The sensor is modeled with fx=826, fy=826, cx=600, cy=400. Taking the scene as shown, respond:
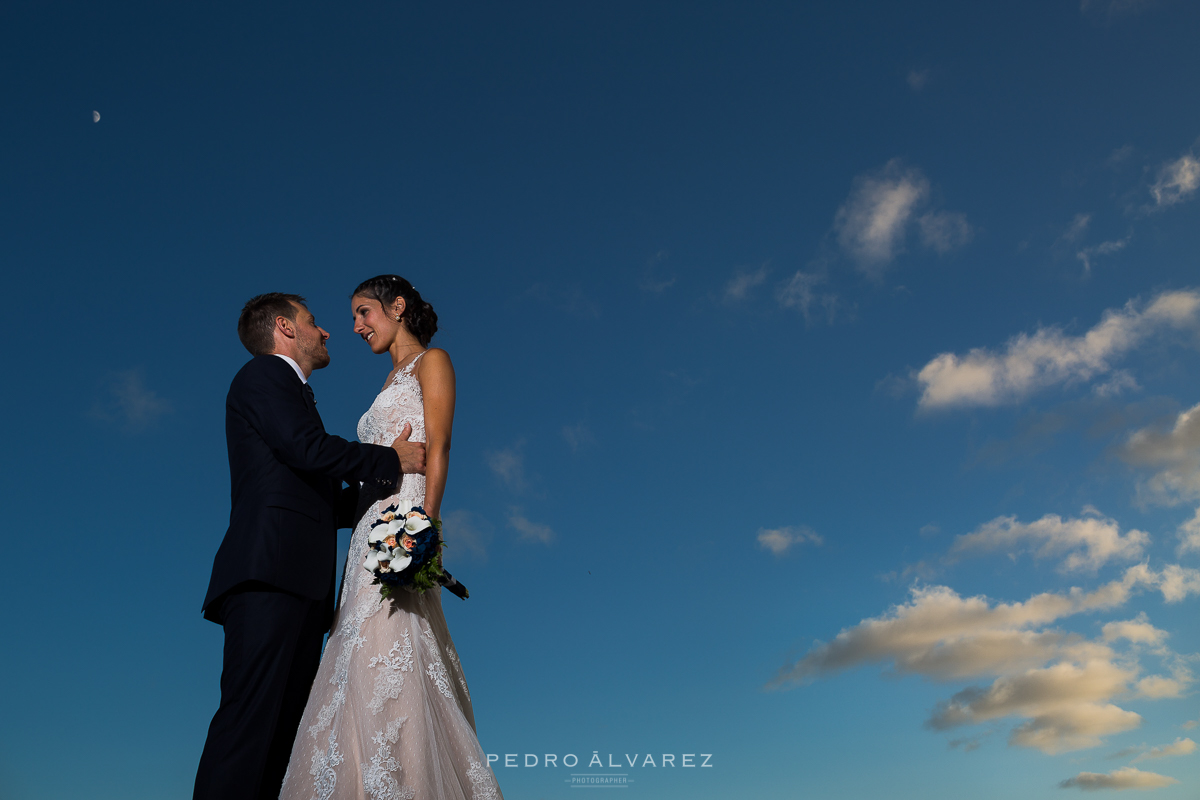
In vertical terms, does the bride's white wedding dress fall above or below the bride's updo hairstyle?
below

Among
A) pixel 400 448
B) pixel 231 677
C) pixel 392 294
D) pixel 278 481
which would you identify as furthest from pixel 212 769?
pixel 392 294

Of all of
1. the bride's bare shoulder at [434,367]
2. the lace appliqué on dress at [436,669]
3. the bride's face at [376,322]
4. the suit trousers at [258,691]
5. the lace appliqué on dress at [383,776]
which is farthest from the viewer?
the bride's face at [376,322]

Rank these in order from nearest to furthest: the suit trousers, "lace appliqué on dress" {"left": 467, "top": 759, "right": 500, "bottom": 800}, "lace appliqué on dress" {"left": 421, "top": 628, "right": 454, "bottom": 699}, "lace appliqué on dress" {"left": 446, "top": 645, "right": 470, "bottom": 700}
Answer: the suit trousers, "lace appliqué on dress" {"left": 467, "top": 759, "right": 500, "bottom": 800}, "lace appliqué on dress" {"left": 421, "top": 628, "right": 454, "bottom": 699}, "lace appliqué on dress" {"left": 446, "top": 645, "right": 470, "bottom": 700}

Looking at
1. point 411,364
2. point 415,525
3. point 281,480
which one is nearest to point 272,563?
point 281,480

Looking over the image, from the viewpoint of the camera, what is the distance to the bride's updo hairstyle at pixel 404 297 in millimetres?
6824

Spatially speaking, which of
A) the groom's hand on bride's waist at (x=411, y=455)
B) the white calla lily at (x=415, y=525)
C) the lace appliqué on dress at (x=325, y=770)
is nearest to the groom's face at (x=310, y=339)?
the groom's hand on bride's waist at (x=411, y=455)

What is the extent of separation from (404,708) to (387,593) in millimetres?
728

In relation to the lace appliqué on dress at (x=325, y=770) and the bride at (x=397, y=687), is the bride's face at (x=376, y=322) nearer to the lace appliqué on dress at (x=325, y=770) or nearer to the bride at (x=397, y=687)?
the bride at (x=397, y=687)

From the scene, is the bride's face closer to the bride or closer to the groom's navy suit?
the bride

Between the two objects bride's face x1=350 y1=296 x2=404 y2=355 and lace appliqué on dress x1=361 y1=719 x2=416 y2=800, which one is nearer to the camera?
lace appliqué on dress x1=361 y1=719 x2=416 y2=800

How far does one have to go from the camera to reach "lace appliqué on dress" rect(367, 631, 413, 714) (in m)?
5.18

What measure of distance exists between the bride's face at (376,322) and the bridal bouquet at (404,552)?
1.87 m

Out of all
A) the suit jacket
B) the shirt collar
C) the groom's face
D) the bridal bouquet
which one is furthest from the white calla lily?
the groom's face

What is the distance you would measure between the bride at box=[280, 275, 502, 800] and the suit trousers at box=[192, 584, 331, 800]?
14 cm
